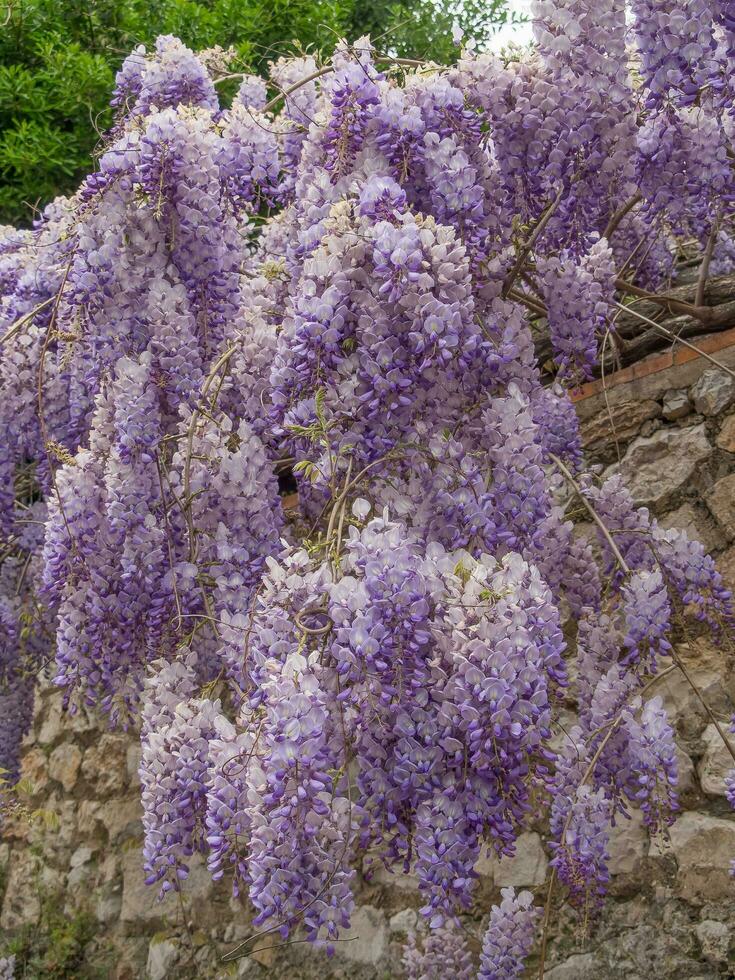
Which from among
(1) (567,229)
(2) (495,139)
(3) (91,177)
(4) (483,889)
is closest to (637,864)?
(4) (483,889)

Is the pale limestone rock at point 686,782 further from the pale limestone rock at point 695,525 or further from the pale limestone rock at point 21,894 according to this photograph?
the pale limestone rock at point 21,894

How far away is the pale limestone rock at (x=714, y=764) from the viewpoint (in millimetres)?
3117

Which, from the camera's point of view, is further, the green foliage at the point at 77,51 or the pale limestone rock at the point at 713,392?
the green foliage at the point at 77,51

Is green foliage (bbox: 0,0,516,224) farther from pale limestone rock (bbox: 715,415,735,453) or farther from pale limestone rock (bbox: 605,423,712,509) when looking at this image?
pale limestone rock (bbox: 715,415,735,453)

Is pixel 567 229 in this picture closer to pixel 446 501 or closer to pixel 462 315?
pixel 462 315

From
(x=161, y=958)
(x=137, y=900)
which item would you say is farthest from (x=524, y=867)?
(x=137, y=900)

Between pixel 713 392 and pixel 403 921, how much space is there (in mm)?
2055

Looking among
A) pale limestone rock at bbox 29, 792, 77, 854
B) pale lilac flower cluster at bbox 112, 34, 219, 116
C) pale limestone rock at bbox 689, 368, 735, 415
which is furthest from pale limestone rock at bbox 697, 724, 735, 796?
pale limestone rock at bbox 29, 792, 77, 854

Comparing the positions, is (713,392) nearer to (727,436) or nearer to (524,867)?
(727,436)

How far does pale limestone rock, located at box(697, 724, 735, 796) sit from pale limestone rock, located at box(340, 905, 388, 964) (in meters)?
1.28

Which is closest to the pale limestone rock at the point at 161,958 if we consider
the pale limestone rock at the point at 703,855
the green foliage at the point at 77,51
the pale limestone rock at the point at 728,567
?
the pale limestone rock at the point at 703,855

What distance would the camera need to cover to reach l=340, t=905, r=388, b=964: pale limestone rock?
3754 millimetres

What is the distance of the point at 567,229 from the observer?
8.54 ft

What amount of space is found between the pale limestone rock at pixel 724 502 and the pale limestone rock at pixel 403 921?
5.45 ft
